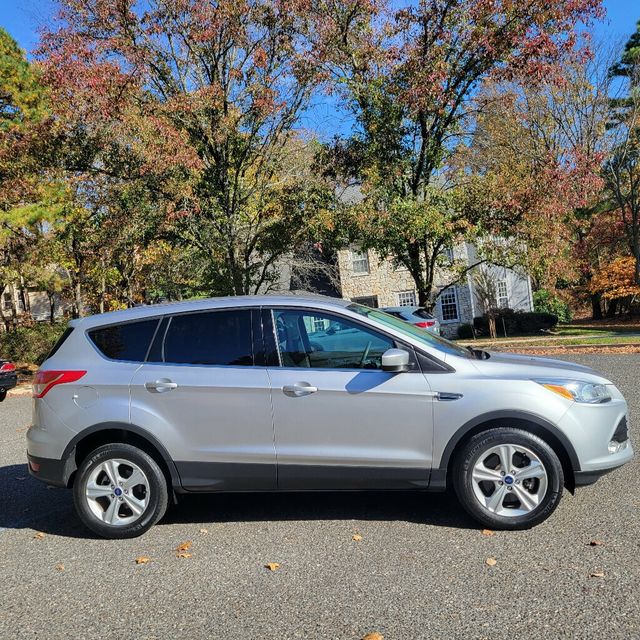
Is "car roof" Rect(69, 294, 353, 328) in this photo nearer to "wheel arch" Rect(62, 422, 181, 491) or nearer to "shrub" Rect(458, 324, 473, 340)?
"wheel arch" Rect(62, 422, 181, 491)

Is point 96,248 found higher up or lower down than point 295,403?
higher up

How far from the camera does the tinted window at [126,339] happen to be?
484 centimetres

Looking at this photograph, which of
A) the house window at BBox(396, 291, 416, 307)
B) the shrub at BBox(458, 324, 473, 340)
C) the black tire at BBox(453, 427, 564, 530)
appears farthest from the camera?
the house window at BBox(396, 291, 416, 307)

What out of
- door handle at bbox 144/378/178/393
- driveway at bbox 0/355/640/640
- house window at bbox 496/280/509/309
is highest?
house window at bbox 496/280/509/309

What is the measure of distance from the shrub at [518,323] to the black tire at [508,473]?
90.2 feet

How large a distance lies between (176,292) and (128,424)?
2851 centimetres

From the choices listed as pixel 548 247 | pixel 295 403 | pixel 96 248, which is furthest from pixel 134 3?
pixel 295 403

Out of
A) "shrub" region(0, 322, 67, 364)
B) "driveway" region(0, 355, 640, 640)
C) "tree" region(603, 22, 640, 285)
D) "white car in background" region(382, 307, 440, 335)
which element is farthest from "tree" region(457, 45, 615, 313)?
"shrub" region(0, 322, 67, 364)

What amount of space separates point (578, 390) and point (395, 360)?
1338 millimetres

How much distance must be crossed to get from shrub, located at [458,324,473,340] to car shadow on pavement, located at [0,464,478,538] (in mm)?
27306

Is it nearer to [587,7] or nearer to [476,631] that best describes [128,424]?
[476,631]

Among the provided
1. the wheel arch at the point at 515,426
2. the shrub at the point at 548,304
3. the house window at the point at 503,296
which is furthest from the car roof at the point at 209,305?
the shrub at the point at 548,304

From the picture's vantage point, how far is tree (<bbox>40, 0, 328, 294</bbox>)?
1409cm

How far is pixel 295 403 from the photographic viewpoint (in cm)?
449
